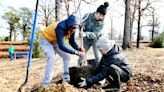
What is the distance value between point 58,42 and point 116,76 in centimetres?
112

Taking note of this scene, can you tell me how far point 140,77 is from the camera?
24.1 feet

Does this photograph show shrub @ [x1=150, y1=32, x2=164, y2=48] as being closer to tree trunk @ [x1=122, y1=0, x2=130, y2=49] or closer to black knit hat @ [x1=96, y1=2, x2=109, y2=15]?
tree trunk @ [x1=122, y1=0, x2=130, y2=49]

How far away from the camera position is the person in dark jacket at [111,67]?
5854mm

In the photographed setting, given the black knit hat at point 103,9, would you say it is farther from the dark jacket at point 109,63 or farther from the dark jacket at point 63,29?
the dark jacket at point 63,29

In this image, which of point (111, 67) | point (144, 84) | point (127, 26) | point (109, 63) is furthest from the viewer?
point (127, 26)

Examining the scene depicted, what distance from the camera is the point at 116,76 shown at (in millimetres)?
5855

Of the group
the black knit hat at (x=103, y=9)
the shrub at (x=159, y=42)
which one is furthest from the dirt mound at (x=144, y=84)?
the shrub at (x=159, y=42)

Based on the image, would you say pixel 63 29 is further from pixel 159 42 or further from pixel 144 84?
pixel 159 42

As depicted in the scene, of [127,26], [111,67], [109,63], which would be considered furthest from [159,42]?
[111,67]

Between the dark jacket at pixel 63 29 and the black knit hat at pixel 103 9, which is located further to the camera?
the black knit hat at pixel 103 9

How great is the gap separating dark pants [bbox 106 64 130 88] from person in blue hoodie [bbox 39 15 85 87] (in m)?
0.58

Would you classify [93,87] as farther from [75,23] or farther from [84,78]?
[75,23]

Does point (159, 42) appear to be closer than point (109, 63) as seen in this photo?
No

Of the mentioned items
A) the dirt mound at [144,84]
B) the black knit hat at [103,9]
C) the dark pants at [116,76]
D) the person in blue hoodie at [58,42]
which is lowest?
the dirt mound at [144,84]
